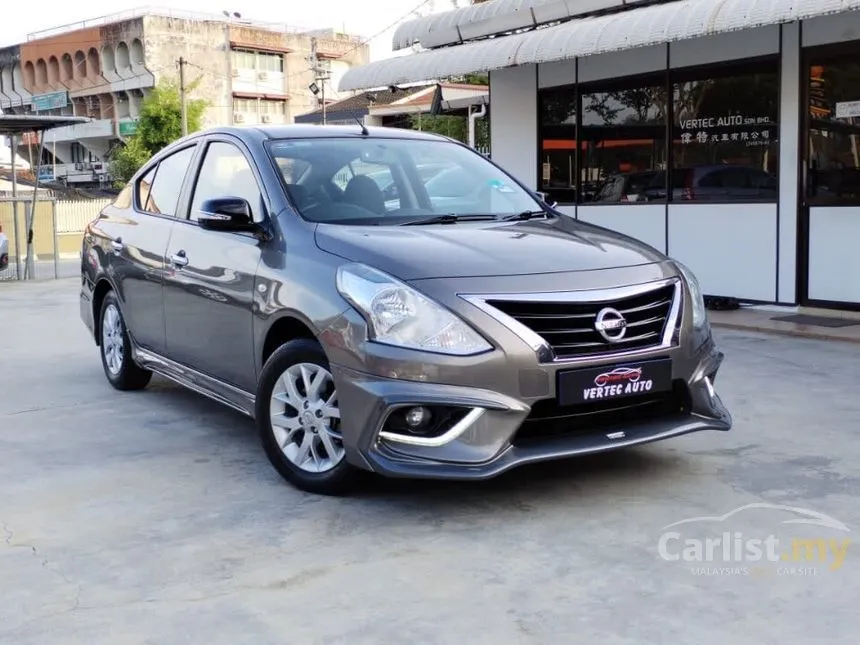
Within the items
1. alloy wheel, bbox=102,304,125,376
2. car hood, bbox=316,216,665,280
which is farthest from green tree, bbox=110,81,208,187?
car hood, bbox=316,216,665,280

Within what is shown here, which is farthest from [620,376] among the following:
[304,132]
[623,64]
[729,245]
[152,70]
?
[152,70]

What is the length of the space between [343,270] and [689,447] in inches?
80.6

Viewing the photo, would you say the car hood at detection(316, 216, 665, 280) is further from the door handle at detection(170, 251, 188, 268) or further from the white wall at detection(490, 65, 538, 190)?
the white wall at detection(490, 65, 538, 190)

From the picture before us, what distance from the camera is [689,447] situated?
198 inches

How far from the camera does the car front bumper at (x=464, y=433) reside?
12.7 ft

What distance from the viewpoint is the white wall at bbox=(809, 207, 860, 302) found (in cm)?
920

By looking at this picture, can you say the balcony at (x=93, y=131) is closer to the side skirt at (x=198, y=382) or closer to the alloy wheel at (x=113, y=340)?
the alloy wheel at (x=113, y=340)

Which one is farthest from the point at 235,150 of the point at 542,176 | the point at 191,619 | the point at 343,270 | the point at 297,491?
the point at 542,176

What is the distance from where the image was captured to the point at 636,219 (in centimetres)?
1127

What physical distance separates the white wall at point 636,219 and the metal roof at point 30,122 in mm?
8087

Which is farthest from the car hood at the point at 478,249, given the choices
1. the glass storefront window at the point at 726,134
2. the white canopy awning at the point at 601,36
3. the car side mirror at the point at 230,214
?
the glass storefront window at the point at 726,134

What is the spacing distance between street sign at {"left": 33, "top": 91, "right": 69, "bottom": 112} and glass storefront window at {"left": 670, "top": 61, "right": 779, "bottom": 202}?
210ft

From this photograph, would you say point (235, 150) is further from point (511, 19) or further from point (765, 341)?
point (511, 19)

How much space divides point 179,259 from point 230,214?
87cm
